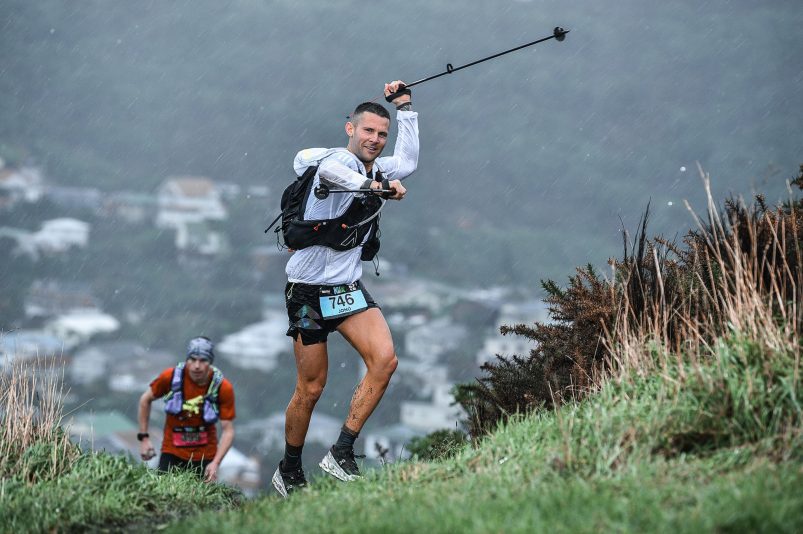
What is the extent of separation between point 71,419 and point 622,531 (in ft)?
15.5

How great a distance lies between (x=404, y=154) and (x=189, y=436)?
Result: 3.67 metres

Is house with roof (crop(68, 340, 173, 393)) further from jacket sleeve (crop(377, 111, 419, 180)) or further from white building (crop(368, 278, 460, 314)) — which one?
jacket sleeve (crop(377, 111, 419, 180))

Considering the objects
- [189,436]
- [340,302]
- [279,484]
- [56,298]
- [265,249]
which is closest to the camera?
[340,302]

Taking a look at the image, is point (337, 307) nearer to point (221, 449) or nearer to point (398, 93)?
point (398, 93)

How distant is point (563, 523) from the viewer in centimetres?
434

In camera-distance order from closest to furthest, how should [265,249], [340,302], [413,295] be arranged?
[340,302], [413,295], [265,249]

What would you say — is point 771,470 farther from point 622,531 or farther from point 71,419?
point 71,419

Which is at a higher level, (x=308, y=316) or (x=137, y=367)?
(x=137, y=367)

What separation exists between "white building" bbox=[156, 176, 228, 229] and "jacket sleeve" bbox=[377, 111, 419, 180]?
16606cm

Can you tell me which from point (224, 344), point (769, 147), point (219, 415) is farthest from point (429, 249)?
point (219, 415)

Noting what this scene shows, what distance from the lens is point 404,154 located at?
25.2 ft

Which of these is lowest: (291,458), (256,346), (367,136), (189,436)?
(291,458)

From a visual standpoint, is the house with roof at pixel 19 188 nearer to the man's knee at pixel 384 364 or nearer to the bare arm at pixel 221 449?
the bare arm at pixel 221 449

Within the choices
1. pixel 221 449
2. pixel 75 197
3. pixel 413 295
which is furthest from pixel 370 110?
pixel 75 197
